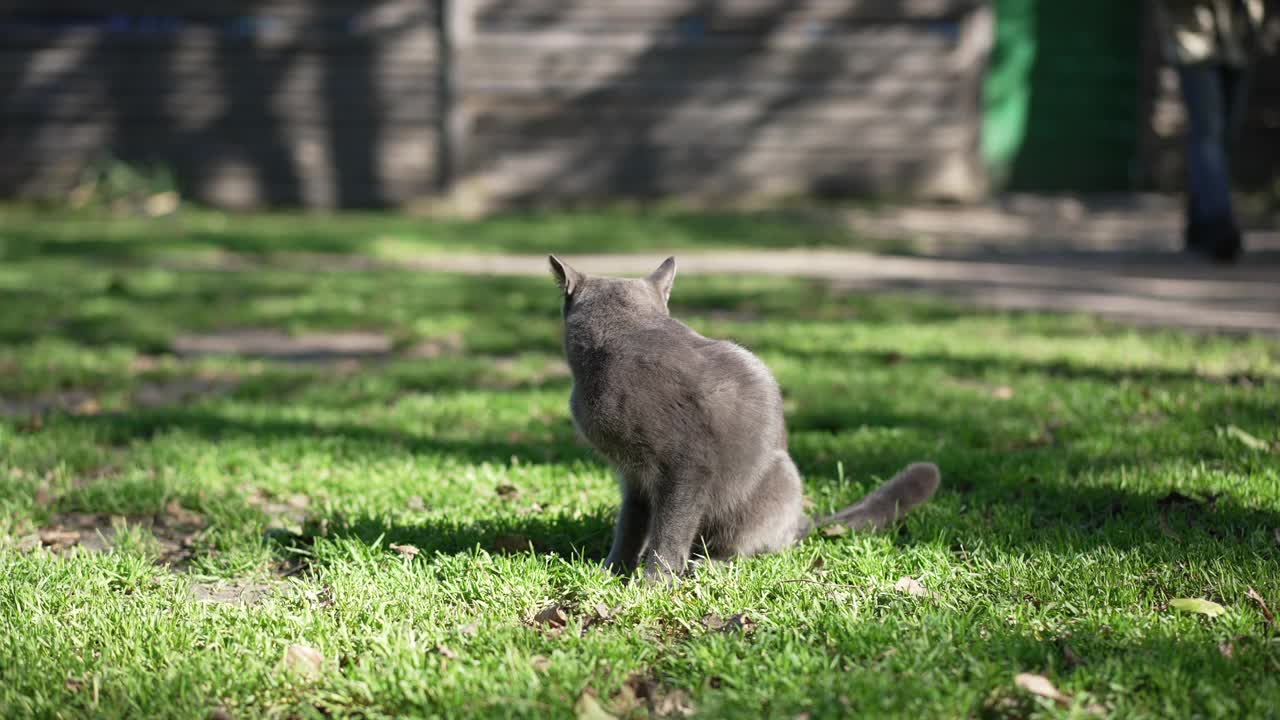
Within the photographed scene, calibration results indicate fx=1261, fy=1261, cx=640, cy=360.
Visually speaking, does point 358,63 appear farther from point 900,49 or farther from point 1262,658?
point 1262,658

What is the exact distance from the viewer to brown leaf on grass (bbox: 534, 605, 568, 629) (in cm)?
316

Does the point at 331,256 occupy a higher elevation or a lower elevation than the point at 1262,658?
lower

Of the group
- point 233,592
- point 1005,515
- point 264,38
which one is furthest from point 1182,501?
point 264,38

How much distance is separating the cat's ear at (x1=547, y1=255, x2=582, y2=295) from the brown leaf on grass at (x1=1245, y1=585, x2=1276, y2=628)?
1969 mm

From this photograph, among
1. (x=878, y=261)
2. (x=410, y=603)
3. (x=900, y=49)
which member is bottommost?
(x=878, y=261)

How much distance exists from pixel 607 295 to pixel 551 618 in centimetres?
96

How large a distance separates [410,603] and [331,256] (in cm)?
932

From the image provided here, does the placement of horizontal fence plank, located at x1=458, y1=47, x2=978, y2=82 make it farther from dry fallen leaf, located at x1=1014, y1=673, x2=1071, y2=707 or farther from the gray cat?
dry fallen leaf, located at x1=1014, y1=673, x2=1071, y2=707

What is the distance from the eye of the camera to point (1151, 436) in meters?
4.84

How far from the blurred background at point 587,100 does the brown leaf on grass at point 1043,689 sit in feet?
44.1

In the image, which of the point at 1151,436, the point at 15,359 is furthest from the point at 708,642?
the point at 15,359

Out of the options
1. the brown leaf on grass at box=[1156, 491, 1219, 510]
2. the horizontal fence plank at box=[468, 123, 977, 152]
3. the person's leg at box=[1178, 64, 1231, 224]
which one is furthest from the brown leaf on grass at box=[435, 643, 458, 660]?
the horizontal fence plank at box=[468, 123, 977, 152]

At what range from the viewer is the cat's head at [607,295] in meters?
3.58

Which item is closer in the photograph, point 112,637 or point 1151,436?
point 112,637
